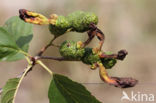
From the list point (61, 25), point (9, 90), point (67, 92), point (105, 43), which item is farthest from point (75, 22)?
point (105, 43)

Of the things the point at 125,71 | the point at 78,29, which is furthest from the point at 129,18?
the point at 78,29

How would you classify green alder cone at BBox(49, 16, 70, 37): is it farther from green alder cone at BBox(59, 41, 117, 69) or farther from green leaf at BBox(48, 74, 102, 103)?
green leaf at BBox(48, 74, 102, 103)

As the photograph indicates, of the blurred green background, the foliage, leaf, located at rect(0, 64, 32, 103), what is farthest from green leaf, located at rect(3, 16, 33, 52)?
the blurred green background

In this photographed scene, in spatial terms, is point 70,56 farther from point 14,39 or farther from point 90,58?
point 14,39

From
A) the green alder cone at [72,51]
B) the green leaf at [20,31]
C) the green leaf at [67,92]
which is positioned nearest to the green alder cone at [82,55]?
the green alder cone at [72,51]

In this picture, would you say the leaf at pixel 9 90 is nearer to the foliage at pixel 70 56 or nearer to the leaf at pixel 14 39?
the foliage at pixel 70 56

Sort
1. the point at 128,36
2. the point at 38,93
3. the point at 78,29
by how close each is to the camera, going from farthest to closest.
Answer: the point at 128,36 < the point at 38,93 < the point at 78,29

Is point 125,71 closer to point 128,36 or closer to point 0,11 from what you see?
point 128,36
